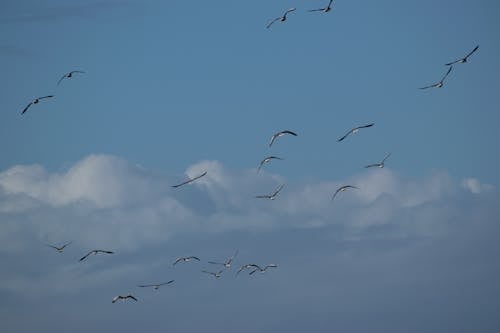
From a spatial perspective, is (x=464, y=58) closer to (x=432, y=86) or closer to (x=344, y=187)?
(x=432, y=86)

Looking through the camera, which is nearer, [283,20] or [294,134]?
[294,134]

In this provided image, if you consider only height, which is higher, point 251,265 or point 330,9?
point 330,9

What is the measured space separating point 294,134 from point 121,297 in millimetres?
24492

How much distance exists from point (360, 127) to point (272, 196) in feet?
A: 68.2

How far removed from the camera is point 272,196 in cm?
10400

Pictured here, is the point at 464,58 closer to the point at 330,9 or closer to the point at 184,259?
the point at 330,9

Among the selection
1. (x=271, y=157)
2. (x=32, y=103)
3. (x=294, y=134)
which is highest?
(x=32, y=103)

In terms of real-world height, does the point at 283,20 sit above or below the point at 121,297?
above

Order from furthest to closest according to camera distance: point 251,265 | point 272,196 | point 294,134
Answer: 1. point 251,265
2. point 272,196
3. point 294,134

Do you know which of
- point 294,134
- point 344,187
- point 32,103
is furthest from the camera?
point 344,187

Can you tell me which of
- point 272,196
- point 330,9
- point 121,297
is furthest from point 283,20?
point 121,297

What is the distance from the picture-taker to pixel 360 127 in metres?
85.9

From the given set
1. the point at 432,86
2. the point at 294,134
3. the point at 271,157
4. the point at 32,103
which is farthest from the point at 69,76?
the point at 432,86

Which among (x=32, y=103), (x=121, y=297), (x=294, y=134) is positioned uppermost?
(x=32, y=103)
